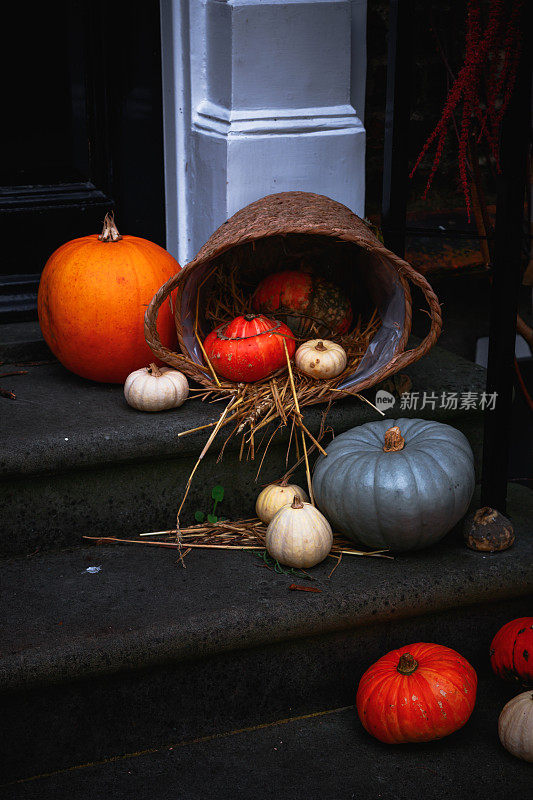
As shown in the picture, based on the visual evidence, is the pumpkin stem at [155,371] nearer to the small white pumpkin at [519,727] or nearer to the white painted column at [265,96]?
the white painted column at [265,96]

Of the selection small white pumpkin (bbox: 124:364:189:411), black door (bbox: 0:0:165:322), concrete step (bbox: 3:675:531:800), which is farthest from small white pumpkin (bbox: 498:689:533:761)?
black door (bbox: 0:0:165:322)

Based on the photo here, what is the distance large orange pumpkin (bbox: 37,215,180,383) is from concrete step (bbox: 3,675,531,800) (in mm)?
1088

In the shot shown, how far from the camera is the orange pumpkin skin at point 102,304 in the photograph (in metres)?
2.25

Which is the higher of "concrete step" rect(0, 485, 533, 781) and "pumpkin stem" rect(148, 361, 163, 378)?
"pumpkin stem" rect(148, 361, 163, 378)

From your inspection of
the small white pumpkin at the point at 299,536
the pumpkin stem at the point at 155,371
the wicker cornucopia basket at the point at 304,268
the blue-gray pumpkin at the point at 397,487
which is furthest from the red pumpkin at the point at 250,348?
the small white pumpkin at the point at 299,536

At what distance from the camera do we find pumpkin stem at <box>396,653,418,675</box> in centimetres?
172

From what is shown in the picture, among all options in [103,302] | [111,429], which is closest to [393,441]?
[111,429]

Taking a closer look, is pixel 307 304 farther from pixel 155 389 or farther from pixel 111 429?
pixel 111 429

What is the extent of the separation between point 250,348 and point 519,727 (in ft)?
3.80

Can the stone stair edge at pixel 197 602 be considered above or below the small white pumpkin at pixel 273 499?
below

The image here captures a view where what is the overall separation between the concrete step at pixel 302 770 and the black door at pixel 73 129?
1650 millimetres

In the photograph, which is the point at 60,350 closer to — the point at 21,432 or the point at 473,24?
the point at 21,432

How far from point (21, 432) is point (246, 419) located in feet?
1.95

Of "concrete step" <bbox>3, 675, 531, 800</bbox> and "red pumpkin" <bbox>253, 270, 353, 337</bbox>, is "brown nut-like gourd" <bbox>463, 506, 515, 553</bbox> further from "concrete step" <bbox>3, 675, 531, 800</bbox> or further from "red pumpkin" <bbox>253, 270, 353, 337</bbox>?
"red pumpkin" <bbox>253, 270, 353, 337</bbox>
